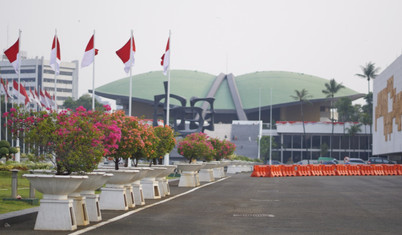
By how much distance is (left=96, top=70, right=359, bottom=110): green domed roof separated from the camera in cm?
16150

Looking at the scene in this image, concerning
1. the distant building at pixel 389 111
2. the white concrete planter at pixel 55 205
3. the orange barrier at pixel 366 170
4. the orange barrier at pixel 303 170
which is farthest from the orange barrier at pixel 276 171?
the white concrete planter at pixel 55 205

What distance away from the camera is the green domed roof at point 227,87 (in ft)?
530

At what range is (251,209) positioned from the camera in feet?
61.2

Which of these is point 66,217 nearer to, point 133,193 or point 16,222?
point 16,222

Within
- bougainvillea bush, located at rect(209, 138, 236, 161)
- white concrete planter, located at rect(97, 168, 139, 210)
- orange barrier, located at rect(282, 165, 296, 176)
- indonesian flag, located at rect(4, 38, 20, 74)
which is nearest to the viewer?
white concrete planter, located at rect(97, 168, 139, 210)

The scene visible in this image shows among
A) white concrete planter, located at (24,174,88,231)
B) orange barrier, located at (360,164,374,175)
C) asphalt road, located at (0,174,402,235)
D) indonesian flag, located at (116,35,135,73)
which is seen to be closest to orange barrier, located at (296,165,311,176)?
orange barrier, located at (360,164,374,175)

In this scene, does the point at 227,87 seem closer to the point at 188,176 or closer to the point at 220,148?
the point at 220,148

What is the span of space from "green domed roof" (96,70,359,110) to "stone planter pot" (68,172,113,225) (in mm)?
144101

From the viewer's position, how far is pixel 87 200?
47.5 feet

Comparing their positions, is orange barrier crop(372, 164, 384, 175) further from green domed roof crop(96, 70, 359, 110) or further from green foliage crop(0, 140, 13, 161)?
green domed roof crop(96, 70, 359, 110)

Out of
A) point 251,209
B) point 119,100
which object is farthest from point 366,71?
point 251,209

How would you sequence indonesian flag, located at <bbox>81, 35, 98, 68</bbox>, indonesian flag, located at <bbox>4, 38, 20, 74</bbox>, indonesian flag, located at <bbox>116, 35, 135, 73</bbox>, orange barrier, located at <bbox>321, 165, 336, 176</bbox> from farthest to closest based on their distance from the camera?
orange barrier, located at <bbox>321, 165, 336, 176</bbox>
indonesian flag, located at <bbox>4, 38, 20, 74</bbox>
indonesian flag, located at <bbox>116, 35, 135, 73</bbox>
indonesian flag, located at <bbox>81, 35, 98, 68</bbox>

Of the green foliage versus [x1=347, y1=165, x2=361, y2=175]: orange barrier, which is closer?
the green foliage

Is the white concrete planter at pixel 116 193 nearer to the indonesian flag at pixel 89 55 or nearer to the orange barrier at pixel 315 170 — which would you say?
the indonesian flag at pixel 89 55
